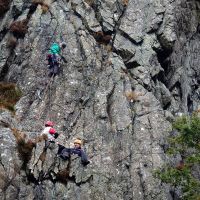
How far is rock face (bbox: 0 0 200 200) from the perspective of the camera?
1247 inches

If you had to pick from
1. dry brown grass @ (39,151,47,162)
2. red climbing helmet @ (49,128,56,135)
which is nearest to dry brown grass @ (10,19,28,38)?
red climbing helmet @ (49,128,56,135)

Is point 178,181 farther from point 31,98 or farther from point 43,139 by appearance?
point 31,98

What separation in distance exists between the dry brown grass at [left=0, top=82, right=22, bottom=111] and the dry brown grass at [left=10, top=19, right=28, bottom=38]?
561 cm

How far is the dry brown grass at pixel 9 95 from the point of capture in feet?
121

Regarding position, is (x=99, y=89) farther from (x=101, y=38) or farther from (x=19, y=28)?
(x=19, y=28)

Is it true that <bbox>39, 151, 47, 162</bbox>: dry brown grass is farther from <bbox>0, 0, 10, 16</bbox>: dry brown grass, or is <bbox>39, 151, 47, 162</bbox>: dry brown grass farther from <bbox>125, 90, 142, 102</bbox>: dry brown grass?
<bbox>0, 0, 10, 16</bbox>: dry brown grass

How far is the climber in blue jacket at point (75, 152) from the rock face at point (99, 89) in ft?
1.30

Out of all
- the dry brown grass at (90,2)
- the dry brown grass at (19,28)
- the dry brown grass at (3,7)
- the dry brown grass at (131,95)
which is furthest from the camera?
the dry brown grass at (3,7)

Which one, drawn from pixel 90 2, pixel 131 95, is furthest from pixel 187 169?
pixel 90 2

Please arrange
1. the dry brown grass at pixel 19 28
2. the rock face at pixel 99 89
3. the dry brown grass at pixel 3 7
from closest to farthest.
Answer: the rock face at pixel 99 89
the dry brown grass at pixel 19 28
the dry brown grass at pixel 3 7

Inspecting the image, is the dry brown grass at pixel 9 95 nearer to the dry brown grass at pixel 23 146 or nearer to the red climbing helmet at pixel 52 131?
the dry brown grass at pixel 23 146

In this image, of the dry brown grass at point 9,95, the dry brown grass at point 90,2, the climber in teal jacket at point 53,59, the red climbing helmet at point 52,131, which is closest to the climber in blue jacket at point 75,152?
the red climbing helmet at point 52,131

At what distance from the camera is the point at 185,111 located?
141ft

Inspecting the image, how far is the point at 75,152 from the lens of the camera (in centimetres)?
3222
